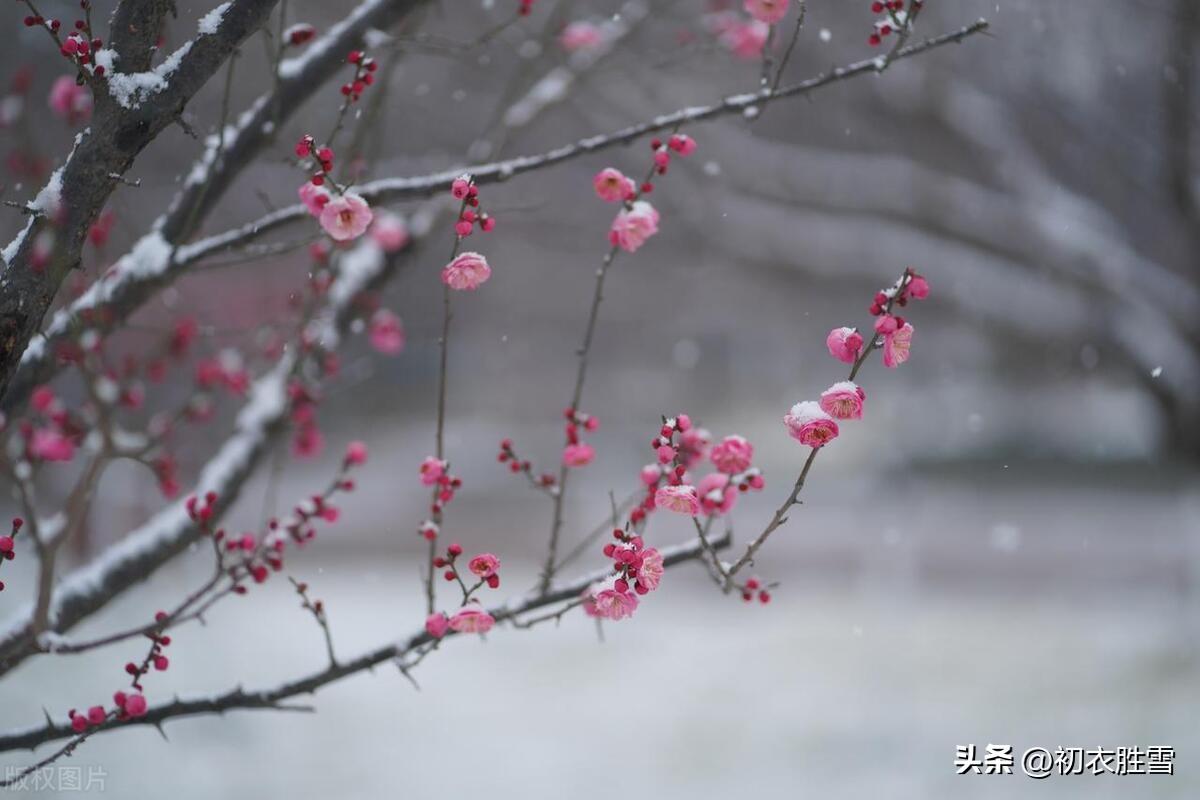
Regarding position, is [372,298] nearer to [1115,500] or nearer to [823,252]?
[823,252]

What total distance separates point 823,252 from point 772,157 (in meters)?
1.29

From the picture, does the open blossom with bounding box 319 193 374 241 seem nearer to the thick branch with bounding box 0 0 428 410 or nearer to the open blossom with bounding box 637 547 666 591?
the thick branch with bounding box 0 0 428 410

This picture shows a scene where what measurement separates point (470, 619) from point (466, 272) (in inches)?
25.6

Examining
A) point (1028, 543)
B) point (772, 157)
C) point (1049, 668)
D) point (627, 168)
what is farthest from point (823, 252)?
point (1049, 668)

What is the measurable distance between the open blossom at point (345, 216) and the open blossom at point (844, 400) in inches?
36.4

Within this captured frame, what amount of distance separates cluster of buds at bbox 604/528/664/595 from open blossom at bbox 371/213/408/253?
5.72ft

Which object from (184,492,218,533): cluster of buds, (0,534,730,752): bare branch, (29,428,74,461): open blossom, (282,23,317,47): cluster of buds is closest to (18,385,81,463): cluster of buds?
(29,428,74,461): open blossom

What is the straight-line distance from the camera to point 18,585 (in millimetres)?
6094

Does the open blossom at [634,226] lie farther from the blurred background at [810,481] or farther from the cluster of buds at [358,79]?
the cluster of buds at [358,79]

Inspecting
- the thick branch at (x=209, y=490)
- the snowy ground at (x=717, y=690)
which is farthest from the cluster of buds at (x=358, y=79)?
the snowy ground at (x=717, y=690)

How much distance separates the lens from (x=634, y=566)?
5.70 feet

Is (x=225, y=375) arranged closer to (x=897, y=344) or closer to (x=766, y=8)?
(x=766, y=8)

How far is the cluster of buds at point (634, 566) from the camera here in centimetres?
171

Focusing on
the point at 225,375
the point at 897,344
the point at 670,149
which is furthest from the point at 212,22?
the point at 225,375
